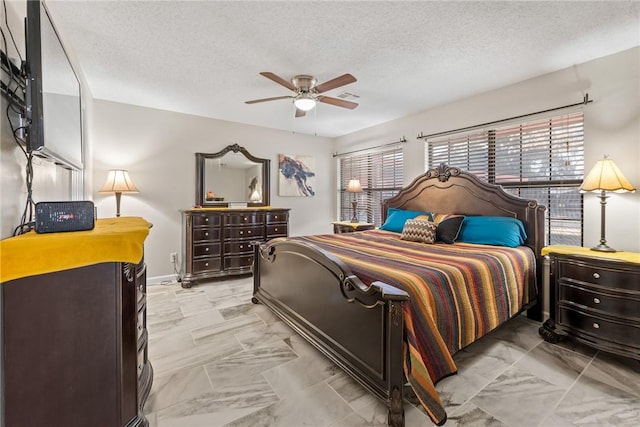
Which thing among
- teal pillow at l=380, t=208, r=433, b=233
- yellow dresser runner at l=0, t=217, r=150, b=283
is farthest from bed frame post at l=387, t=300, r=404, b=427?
teal pillow at l=380, t=208, r=433, b=233

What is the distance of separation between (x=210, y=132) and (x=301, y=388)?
3965 mm

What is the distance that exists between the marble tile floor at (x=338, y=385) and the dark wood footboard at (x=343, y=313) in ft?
0.52

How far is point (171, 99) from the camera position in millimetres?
3678

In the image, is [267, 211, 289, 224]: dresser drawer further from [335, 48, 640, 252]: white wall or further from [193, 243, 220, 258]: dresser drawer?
[335, 48, 640, 252]: white wall

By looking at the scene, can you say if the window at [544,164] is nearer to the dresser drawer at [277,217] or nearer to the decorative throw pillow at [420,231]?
the decorative throw pillow at [420,231]

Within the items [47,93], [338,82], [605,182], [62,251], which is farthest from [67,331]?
[605,182]

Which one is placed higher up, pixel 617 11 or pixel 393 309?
pixel 617 11

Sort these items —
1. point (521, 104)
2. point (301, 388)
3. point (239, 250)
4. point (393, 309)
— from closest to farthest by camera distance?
point (393, 309) < point (301, 388) < point (521, 104) < point (239, 250)

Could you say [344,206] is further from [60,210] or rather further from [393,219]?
[60,210]

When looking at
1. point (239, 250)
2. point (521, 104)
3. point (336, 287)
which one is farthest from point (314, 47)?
point (239, 250)

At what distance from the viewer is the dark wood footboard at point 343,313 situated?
1503 millimetres

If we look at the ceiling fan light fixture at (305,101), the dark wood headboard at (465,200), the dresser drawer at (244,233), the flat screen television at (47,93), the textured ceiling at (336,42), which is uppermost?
the textured ceiling at (336,42)

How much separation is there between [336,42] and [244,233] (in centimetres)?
299

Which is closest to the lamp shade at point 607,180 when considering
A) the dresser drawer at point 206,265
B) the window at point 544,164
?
the window at point 544,164
